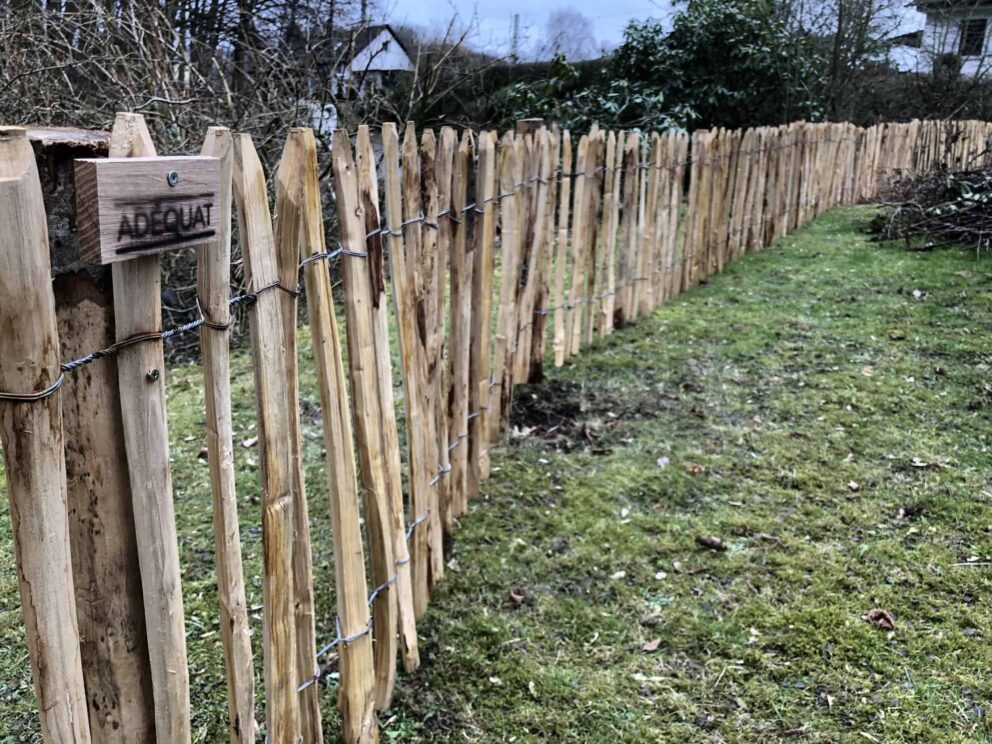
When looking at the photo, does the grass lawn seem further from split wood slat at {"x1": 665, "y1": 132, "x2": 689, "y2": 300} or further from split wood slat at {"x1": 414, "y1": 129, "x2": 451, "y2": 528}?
split wood slat at {"x1": 665, "y1": 132, "x2": 689, "y2": 300}

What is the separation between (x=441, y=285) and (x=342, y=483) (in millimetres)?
1096

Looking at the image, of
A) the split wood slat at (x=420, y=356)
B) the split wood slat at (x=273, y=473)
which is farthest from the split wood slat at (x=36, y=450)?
the split wood slat at (x=420, y=356)

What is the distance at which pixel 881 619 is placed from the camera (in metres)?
2.89

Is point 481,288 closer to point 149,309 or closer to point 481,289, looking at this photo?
point 481,289

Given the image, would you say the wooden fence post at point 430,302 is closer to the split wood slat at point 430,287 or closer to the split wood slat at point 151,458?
the split wood slat at point 430,287

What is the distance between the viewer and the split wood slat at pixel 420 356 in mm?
2514

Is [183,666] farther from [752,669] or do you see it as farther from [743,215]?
[743,215]

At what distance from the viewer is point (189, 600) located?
2992 mm

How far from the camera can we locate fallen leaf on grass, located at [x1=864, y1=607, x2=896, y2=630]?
2.86 m

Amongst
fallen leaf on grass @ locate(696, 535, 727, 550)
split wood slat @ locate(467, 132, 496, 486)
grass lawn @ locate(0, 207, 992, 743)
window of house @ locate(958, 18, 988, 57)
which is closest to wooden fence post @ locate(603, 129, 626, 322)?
grass lawn @ locate(0, 207, 992, 743)

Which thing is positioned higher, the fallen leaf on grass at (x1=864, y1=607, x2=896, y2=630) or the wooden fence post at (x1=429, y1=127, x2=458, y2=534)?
the wooden fence post at (x1=429, y1=127, x2=458, y2=534)

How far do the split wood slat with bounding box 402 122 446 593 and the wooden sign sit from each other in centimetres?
124

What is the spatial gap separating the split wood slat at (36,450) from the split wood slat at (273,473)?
0.49 meters

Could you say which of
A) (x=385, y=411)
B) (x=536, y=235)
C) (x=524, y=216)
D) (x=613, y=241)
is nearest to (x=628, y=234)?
(x=613, y=241)
